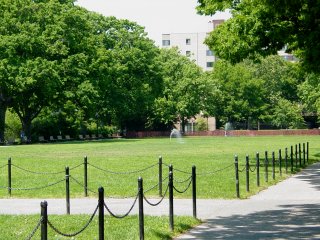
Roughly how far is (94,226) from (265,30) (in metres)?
15.0

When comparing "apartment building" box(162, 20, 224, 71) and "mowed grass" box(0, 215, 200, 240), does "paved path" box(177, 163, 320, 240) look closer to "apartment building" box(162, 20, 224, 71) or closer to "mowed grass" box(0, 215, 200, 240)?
"mowed grass" box(0, 215, 200, 240)

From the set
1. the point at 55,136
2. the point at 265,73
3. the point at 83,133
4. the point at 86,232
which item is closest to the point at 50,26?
the point at 55,136

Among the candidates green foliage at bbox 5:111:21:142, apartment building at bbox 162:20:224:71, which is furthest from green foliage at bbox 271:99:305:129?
green foliage at bbox 5:111:21:142

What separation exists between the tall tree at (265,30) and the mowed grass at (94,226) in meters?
7.99

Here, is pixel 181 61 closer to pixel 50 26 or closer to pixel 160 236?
pixel 50 26

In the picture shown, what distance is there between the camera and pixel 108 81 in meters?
72.4

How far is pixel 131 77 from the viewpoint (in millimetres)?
86812

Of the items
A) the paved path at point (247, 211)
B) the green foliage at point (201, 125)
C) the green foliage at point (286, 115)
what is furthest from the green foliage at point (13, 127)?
the paved path at point (247, 211)

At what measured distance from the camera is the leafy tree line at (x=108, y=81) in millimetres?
61188

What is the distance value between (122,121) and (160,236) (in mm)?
87706

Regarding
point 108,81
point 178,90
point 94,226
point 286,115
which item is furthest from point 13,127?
point 94,226

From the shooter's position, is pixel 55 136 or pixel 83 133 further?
pixel 83 133

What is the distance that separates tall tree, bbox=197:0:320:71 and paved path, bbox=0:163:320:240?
5251mm

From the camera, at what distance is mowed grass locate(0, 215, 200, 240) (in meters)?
10.8
